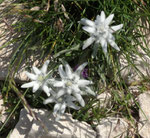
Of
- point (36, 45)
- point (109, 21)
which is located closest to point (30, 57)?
point (36, 45)

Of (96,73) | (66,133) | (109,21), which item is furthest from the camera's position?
(96,73)

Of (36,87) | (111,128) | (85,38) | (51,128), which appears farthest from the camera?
(85,38)

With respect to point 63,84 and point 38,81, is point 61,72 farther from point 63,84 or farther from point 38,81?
point 38,81

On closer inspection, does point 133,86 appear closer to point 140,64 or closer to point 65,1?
point 140,64

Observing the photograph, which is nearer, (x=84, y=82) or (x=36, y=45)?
(x=84, y=82)

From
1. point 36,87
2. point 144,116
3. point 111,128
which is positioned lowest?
point 144,116

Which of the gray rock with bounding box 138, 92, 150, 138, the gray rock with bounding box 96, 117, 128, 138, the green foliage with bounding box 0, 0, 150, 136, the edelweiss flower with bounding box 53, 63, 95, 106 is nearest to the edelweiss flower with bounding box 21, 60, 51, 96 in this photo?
the edelweiss flower with bounding box 53, 63, 95, 106

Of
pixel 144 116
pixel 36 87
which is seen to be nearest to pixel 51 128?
pixel 36 87

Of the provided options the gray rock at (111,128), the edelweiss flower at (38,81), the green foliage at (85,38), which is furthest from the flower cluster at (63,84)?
the gray rock at (111,128)
